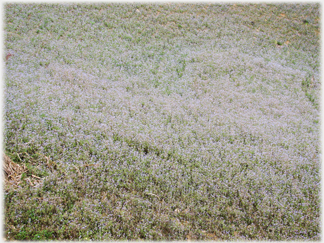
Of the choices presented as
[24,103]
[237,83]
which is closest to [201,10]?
[237,83]

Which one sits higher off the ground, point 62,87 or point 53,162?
point 62,87

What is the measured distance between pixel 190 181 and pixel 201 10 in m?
19.2

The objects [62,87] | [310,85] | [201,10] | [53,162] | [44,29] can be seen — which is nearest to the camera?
[53,162]

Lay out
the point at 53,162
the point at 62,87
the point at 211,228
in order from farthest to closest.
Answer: the point at 62,87 → the point at 53,162 → the point at 211,228

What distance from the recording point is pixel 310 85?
1334 cm

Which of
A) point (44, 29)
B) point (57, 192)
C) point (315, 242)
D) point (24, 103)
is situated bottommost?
point (315, 242)

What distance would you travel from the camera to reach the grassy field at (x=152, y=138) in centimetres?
463

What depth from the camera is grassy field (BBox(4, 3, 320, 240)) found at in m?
4.63

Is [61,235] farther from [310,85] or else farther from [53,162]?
[310,85]

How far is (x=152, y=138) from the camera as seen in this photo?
22.0 feet

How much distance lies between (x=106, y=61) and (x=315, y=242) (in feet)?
37.9

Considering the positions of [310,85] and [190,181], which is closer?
[190,181]

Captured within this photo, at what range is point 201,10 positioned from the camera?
2056 cm

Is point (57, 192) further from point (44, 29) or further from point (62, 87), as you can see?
point (44, 29)
